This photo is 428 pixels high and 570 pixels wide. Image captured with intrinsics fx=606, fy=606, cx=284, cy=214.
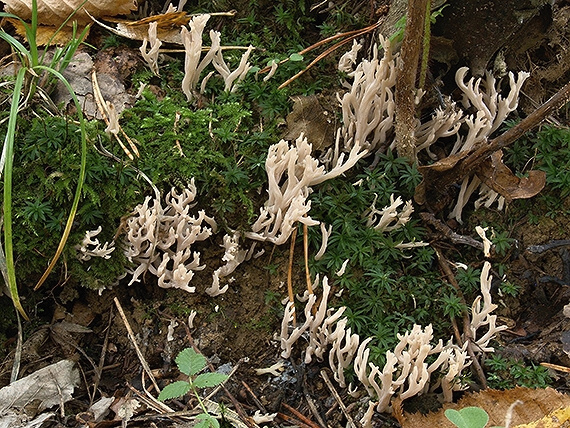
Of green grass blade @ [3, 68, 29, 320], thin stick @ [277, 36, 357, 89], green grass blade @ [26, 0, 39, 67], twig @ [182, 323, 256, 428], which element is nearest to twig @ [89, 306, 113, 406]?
twig @ [182, 323, 256, 428]

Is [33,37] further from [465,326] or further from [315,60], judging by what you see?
[465,326]

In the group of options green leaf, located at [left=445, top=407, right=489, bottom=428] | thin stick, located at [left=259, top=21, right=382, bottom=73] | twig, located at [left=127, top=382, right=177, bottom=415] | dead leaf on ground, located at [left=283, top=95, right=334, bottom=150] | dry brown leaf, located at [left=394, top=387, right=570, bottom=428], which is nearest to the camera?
green leaf, located at [left=445, top=407, right=489, bottom=428]

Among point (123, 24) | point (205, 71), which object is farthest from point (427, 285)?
point (123, 24)

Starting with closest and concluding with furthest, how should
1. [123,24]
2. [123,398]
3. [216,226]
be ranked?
[123,398]
[216,226]
[123,24]

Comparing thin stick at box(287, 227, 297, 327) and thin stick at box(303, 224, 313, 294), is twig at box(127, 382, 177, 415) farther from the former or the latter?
thin stick at box(303, 224, 313, 294)

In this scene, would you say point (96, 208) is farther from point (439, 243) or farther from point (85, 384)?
A: point (439, 243)

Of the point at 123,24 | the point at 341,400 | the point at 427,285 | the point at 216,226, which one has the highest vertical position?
the point at 123,24

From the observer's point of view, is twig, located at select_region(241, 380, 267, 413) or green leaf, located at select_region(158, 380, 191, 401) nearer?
green leaf, located at select_region(158, 380, 191, 401)
